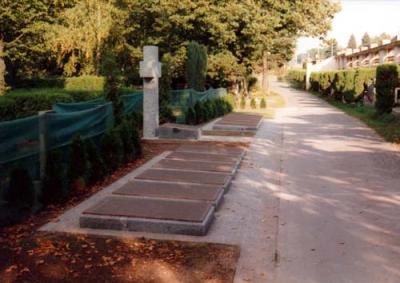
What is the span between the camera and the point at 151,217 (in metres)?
5.76

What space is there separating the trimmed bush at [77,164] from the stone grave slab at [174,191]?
27.9 inches

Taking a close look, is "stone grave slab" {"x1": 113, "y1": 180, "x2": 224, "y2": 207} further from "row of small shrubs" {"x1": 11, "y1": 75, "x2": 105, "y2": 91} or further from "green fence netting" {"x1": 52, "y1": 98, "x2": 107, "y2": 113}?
"row of small shrubs" {"x1": 11, "y1": 75, "x2": 105, "y2": 91}

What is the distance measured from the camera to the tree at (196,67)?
76.0 feet

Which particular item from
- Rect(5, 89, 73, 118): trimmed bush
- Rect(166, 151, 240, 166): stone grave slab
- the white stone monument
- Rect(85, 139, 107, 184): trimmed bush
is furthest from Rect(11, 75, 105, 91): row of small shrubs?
Rect(85, 139, 107, 184): trimmed bush

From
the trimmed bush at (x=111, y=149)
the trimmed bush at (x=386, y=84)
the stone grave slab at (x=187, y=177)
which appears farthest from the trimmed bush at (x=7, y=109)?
the trimmed bush at (x=386, y=84)

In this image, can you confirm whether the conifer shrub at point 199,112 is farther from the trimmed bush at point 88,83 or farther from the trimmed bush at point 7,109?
the trimmed bush at point 88,83

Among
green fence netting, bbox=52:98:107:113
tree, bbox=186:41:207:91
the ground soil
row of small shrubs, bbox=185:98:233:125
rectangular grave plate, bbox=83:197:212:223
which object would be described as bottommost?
the ground soil

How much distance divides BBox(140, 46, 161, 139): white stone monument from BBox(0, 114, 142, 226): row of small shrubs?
429 centimetres

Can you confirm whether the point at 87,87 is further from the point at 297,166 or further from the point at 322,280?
the point at 322,280

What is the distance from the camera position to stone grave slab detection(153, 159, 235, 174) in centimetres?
922

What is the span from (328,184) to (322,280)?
4147 mm

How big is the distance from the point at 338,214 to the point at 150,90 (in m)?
9.17

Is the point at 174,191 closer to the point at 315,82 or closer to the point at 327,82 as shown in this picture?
→ the point at 327,82

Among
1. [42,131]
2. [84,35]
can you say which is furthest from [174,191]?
[84,35]
